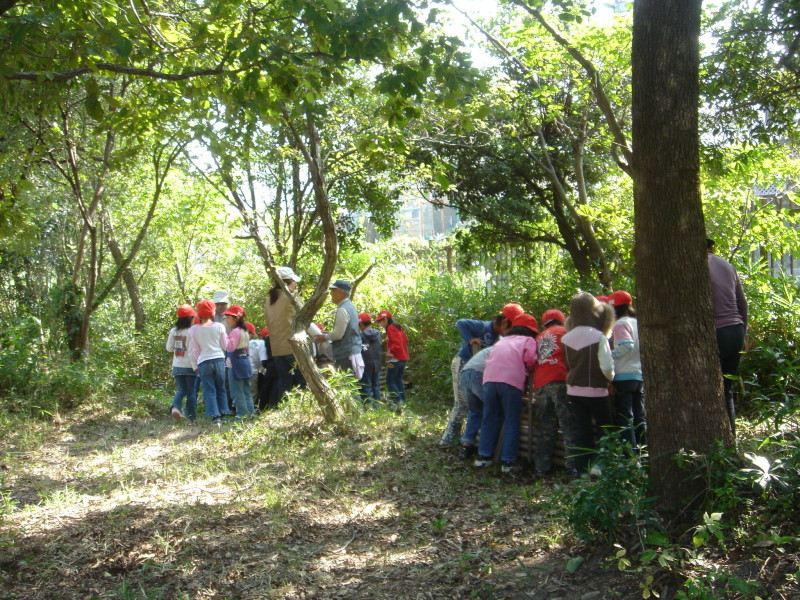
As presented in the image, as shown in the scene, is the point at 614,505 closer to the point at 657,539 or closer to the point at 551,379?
the point at 657,539

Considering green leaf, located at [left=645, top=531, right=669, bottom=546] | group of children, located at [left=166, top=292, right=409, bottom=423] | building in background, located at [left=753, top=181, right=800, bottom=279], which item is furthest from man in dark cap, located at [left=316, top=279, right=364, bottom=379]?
green leaf, located at [left=645, top=531, right=669, bottom=546]

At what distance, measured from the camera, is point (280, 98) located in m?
7.04

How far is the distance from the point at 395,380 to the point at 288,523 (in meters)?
7.06

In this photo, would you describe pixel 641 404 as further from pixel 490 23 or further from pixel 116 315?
pixel 116 315

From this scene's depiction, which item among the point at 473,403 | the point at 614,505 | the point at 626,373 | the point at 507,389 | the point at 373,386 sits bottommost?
the point at 614,505

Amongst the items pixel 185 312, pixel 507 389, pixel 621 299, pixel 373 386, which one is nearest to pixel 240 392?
pixel 185 312

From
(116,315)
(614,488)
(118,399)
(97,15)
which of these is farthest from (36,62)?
(116,315)

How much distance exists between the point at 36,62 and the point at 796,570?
6.30 m

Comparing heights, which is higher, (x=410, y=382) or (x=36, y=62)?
(x=36, y=62)

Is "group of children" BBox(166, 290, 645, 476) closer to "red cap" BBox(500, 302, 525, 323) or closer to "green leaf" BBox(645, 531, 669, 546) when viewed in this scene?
"red cap" BBox(500, 302, 525, 323)

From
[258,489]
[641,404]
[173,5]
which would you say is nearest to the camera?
[258,489]

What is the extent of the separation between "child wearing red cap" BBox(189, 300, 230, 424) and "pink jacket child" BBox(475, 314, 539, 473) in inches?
167

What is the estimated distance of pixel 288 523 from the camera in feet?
19.5

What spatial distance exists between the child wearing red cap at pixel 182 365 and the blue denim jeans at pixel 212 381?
0.44 metres
